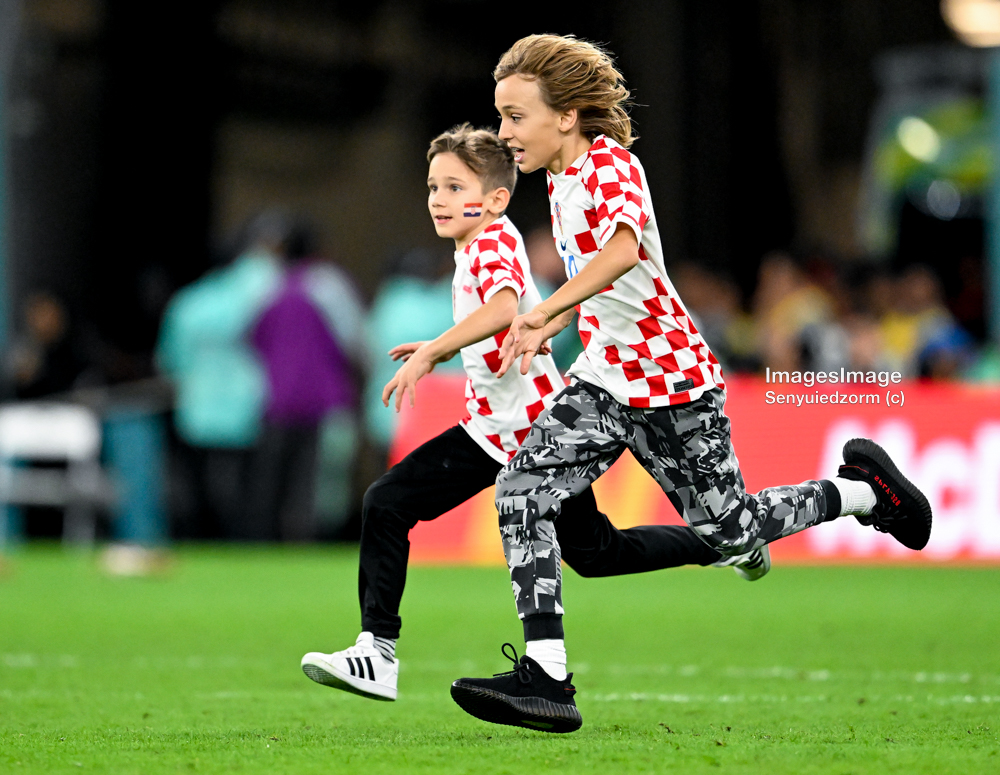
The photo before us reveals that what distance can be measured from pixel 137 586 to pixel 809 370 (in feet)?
16.1

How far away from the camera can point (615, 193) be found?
202 inches

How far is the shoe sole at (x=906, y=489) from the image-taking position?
605 cm

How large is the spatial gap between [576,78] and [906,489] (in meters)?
1.91

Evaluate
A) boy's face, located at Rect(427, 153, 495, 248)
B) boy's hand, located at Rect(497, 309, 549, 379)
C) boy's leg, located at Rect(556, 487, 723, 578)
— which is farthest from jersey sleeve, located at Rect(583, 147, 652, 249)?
boy's leg, located at Rect(556, 487, 723, 578)

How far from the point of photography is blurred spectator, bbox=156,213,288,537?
13.7 m

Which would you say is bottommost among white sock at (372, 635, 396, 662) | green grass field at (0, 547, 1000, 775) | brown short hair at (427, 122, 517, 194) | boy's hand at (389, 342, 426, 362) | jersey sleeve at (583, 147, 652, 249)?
green grass field at (0, 547, 1000, 775)

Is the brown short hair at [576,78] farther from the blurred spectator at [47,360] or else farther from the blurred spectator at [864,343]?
the blurred spectator at [47,360]

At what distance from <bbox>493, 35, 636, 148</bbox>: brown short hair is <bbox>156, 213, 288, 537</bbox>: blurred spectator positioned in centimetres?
828

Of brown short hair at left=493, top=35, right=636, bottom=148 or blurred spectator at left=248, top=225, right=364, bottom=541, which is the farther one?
blurred spectator at left=248, top=225, right=364, bottom=541

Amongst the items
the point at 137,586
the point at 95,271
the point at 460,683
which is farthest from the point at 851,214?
the point at 460,683

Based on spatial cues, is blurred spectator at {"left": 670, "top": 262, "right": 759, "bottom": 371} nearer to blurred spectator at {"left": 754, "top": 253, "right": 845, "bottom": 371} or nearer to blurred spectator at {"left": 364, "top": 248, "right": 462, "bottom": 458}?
blurred spectator at {"left": 754, "top": 253, "right": 845, "bottom": 371}

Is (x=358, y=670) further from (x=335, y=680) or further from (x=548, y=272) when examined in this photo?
(x=548, y=272)

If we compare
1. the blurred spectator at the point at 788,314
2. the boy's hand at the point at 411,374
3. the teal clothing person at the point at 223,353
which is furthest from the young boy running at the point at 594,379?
the teal clothing person at the point at 223,353

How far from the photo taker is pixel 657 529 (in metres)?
6.01
